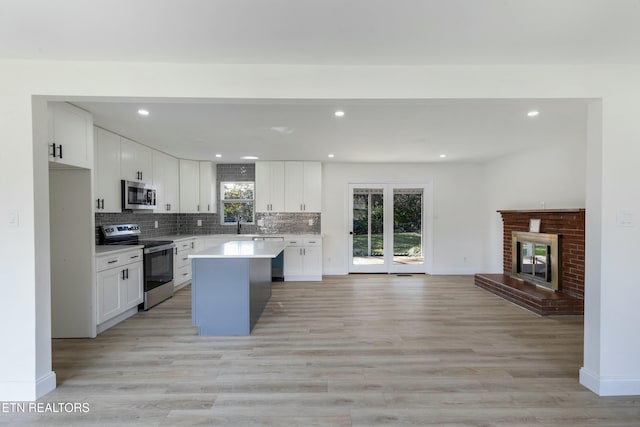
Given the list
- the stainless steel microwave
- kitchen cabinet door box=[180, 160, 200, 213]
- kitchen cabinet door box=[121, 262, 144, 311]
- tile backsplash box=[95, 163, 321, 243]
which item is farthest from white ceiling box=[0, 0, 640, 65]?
tile backsplash box=[95, 163, 321, 243]

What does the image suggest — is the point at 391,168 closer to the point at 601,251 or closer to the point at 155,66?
the point at 601,251

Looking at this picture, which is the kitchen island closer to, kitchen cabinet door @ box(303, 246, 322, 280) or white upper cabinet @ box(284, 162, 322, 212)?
kitchen cabinet door @ box(303, 246, 322, 280)

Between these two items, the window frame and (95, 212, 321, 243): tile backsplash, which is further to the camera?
the window frame

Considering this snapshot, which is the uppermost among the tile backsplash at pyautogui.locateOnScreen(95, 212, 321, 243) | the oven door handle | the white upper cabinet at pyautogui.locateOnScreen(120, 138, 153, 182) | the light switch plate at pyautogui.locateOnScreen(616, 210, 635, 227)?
the white upper cabinet at pyautogui.locateOnScreen(120, 138, 153, 182)

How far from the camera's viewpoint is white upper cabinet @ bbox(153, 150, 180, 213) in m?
4.91

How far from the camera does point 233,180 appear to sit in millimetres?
6238

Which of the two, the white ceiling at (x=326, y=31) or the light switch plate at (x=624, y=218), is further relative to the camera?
the light switch plate at (x=624, y=218)

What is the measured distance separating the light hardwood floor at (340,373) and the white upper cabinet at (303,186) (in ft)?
8.37

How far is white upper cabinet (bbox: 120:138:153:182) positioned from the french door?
12.3 ft

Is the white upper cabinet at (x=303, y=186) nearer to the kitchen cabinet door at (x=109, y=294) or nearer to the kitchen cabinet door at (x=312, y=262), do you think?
the kitchen cabinet door at (x=312, y=262)

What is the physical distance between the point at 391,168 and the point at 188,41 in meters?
5.03

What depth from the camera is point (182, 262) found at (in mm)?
5035

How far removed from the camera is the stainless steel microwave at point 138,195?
4012 mm

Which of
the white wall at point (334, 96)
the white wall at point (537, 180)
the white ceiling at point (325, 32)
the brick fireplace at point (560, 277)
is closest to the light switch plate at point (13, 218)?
the white wall at point (334, 96)
